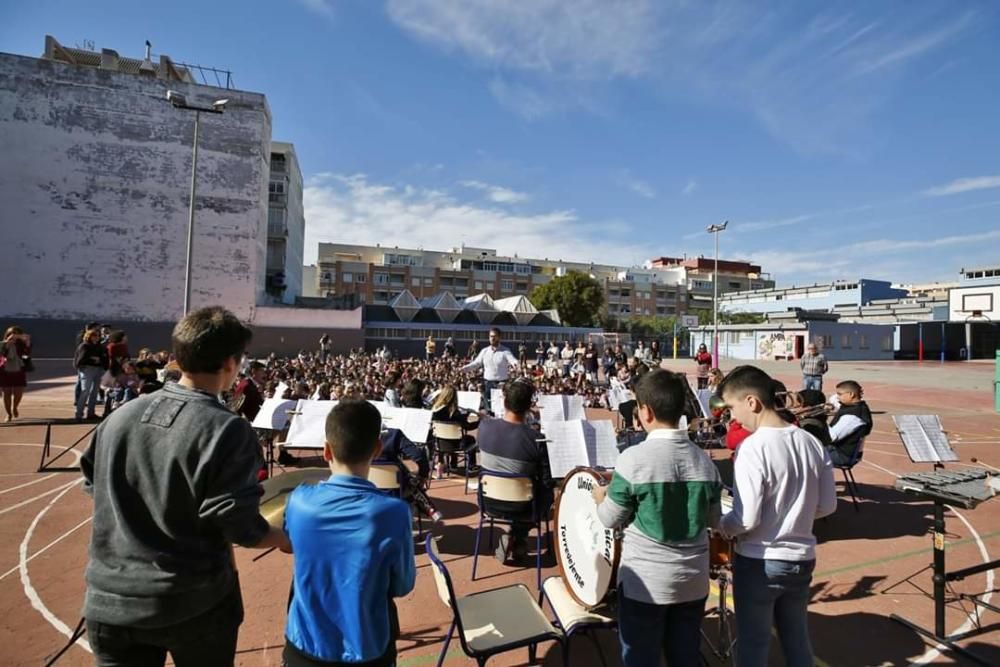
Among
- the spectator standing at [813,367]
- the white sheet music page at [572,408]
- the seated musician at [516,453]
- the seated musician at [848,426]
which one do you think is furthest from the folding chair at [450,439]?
the spectator standing at [813,367]

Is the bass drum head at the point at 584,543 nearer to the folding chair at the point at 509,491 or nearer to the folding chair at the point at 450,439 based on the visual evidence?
the folding chair at the point at 509,491

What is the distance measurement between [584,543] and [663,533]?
30.1 inches

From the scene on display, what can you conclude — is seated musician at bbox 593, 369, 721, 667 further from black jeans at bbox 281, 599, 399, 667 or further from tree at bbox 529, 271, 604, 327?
tree at bbox 529, 271, 604, 327

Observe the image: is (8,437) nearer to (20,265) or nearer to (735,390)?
(735,390)

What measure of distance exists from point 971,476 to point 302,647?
4631mm

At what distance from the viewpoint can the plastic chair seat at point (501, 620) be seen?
2.61 m

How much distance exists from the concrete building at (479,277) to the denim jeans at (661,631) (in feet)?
189

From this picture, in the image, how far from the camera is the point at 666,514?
226 centimetres

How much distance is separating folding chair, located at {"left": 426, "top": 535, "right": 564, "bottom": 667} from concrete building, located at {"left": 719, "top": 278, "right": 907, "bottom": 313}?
212 feet

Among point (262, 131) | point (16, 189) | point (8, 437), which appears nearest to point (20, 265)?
point (16, 189)

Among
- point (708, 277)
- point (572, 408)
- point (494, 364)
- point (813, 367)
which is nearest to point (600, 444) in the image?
point (572, 408)

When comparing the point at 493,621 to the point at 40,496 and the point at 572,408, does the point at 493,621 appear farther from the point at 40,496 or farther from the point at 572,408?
the point at 40,496

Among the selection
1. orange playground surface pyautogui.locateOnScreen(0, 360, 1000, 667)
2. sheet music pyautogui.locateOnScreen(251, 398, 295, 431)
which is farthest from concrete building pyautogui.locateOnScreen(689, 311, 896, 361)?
sheet music pyautogui.locateOnScreen(251, 398, 295, 431)

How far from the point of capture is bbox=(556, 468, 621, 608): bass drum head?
2660 mm
